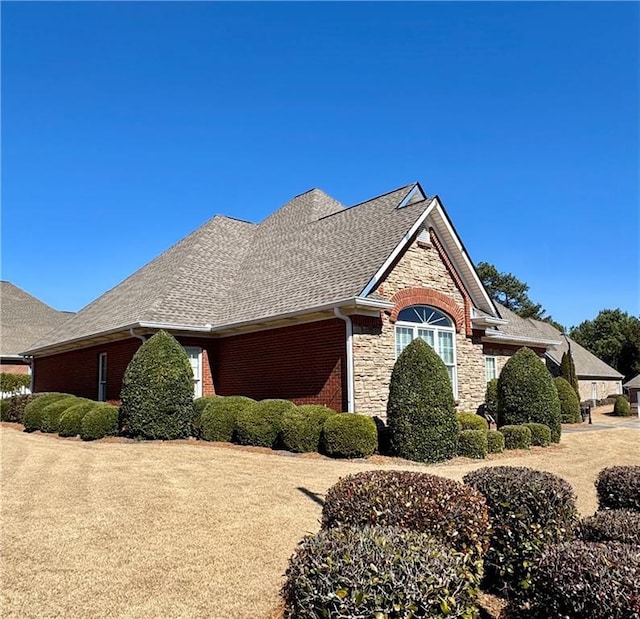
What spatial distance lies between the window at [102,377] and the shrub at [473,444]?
43.2 ft

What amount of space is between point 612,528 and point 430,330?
40.5ft

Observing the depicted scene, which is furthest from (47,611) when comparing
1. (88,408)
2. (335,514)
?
(88,408)

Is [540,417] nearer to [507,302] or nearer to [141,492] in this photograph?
[141,492]

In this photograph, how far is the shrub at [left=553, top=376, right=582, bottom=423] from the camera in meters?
23.4

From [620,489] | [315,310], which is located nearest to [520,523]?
[620,489]

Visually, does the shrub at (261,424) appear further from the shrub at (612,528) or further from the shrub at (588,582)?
the shrub at (588,582)

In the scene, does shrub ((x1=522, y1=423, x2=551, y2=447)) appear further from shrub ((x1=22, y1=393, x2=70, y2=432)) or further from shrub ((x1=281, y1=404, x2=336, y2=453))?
shrub ((x1=22, y1=393, x2=70, y2=432))

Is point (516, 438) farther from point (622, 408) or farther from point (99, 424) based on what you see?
point (622, 408)

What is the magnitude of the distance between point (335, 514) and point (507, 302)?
66251 millimetres

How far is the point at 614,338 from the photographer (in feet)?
214

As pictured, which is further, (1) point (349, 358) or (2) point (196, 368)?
(2) point (196, 368)

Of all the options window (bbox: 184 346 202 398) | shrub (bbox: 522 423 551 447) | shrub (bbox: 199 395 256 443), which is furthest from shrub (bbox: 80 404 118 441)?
shrub (bbox: 522 423 551 447)

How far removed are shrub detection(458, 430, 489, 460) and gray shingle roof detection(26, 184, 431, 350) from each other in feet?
14.5

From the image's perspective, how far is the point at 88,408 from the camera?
52.1 feet
